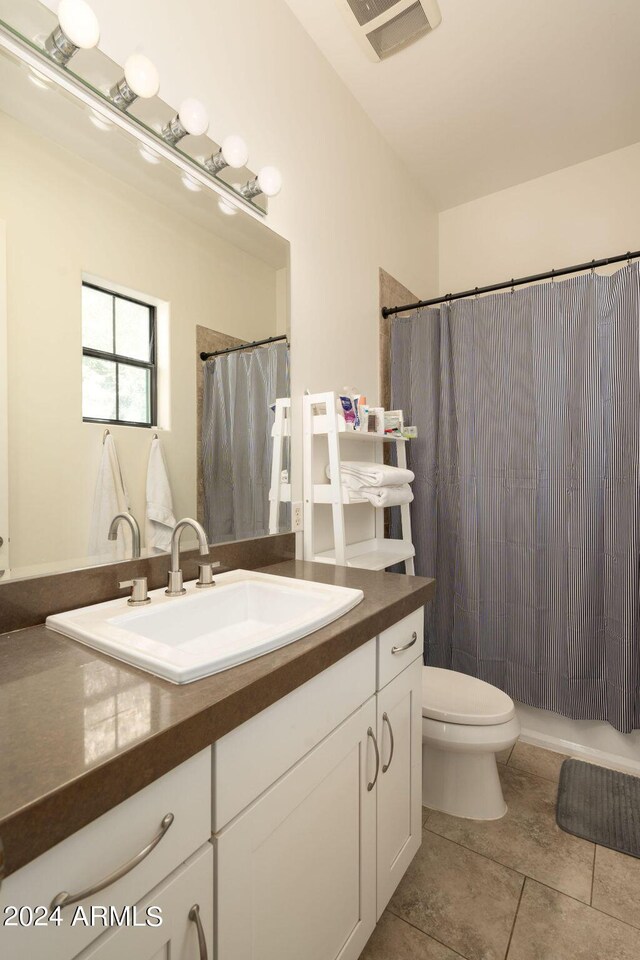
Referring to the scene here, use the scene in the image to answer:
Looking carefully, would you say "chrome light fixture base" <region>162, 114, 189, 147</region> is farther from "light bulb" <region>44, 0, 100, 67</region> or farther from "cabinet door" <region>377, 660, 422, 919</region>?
"cabinet door" <region>377, 660, 422, 919</region>

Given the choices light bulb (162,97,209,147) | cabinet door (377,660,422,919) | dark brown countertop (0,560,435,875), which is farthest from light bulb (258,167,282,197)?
cabinet door (377,660,422,919)

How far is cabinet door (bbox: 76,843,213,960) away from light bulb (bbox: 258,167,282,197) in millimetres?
1604

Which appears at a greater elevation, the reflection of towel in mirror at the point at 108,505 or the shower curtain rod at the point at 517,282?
the shower curtain rod at the point at 517,282

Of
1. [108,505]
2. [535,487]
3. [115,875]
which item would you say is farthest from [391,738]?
[535,487]

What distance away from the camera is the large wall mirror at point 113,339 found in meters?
0.95

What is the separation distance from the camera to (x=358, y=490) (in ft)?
6.07

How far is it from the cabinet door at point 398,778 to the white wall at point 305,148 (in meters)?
1.04

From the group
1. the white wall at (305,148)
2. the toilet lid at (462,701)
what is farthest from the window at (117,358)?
the toilet lid at (462,701)

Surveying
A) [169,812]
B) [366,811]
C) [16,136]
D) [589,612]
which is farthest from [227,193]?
[589,612]

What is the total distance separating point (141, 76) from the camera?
1.07 m

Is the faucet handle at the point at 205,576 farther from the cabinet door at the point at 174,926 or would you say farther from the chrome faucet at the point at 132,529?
the cabinet door at the point at 174,926

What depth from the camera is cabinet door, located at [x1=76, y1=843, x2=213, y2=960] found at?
0.54 m

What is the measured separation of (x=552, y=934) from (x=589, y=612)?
1068mm

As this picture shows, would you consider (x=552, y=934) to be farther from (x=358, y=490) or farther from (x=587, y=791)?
(x=358, y=490)
